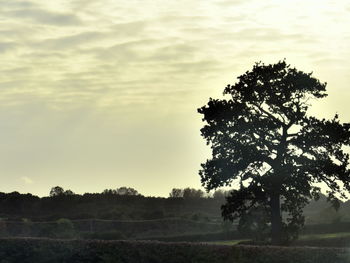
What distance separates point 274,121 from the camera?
53625 mm

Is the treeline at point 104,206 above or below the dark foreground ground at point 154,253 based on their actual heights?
above

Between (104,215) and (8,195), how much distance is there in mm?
21464

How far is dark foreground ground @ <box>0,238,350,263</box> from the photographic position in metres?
36.0

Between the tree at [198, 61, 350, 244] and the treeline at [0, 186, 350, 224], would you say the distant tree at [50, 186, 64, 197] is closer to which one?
the treeline at [0, 186, 350, 224]

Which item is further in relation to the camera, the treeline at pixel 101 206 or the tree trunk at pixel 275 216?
the treeline at pixel 101 206

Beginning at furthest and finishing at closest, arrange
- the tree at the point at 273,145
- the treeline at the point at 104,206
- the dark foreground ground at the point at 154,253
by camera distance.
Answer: the treeline at the point at 104,206 → the tree at the point at 273,145 → the dark foreground ground at the point at 154,253

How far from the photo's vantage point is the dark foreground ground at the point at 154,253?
36.0 m

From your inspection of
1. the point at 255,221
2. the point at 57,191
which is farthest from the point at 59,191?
the point at 255,221

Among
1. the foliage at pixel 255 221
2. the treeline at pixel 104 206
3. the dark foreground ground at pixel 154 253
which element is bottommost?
the dark foreground ground at pixel 154 253

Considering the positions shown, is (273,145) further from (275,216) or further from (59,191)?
(59,191)

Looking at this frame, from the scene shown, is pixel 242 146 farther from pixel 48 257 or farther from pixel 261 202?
pixel 48 257

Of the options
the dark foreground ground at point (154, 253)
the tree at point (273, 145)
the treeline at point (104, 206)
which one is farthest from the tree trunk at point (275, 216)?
the treeline at point (104, 206)

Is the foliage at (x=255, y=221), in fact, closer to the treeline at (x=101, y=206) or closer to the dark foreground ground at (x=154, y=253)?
the dark foreground ground at (x=154, y=253)

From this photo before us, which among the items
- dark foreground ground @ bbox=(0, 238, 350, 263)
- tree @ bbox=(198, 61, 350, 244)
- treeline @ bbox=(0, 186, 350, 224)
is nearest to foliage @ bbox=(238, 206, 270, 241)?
tree @ bbox=(198, 61, 350, 244)
